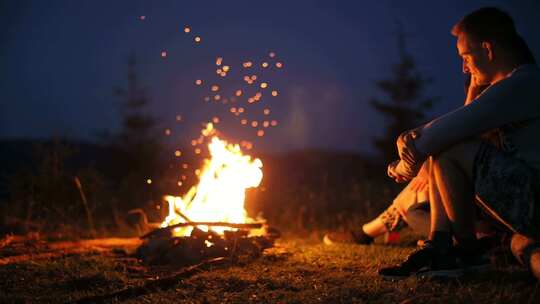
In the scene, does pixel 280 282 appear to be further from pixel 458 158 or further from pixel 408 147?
pixel 458 158

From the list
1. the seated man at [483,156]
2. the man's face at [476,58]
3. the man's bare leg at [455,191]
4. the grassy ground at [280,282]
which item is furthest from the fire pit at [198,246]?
the man's face at [476,58]

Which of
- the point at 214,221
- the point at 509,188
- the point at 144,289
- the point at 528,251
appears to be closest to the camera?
the point at 509,188

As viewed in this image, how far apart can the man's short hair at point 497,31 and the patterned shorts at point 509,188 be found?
2.27 feet

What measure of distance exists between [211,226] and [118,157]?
16.4 meters

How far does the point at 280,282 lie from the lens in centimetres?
383

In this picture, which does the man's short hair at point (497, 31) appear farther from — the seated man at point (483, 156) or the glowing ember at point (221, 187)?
the glowing ember at point (221, 187)

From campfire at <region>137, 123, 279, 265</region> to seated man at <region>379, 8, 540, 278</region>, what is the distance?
2062mm

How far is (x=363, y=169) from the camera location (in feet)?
68.0

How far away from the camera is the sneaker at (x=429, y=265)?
11.4 feet

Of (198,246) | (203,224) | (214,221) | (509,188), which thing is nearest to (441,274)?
(509,188)

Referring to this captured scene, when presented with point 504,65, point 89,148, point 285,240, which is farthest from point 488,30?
point 89,148

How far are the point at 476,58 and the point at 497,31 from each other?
0.22 meters

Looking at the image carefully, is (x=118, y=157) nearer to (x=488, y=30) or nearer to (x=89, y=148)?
(x=89, y=148)

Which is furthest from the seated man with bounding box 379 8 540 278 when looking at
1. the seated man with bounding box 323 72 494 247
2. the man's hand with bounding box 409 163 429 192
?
the man's hand with bounding box 409 163 429 192
